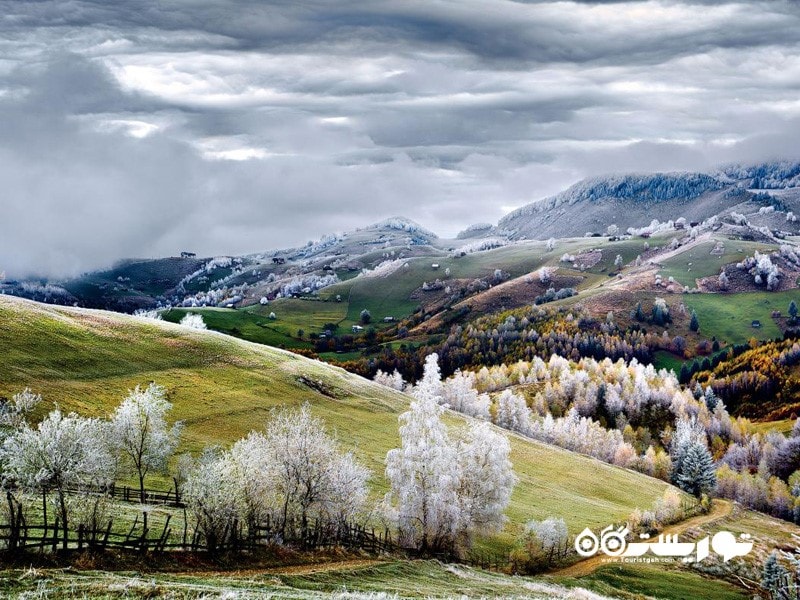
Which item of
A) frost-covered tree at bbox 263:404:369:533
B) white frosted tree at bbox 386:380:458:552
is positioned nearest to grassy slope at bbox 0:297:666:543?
white frosted tree at bbox 386:380:458:552

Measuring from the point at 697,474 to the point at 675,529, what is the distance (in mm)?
43445

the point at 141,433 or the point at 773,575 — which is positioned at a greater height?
the point at 141,433

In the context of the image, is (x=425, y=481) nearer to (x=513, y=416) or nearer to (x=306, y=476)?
(x=306, y=476)

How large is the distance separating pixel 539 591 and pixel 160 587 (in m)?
35.2

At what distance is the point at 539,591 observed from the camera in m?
57.4

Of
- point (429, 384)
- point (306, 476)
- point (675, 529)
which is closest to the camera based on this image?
point (306, 476)

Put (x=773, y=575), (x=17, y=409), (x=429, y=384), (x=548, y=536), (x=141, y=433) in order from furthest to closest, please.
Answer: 1. (x=548, y=536)
2. (x=773, y=575)
3. (x=429, y=384)
4. (x=141, y=433)
5. (x=17, y=409)

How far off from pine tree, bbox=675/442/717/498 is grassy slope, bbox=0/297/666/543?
6537 millimetres

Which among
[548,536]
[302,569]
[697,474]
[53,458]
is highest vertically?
[53,458]

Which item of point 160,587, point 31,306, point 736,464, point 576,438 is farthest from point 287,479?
point 736,464

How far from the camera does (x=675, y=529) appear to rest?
106 metres

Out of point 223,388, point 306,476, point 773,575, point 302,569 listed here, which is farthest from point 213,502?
point 773,575

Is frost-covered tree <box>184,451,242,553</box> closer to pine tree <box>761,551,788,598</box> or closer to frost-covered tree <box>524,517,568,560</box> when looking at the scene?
frost-covered tree <box>524,517,568,560</box>

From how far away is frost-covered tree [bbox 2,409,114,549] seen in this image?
1790 inches
